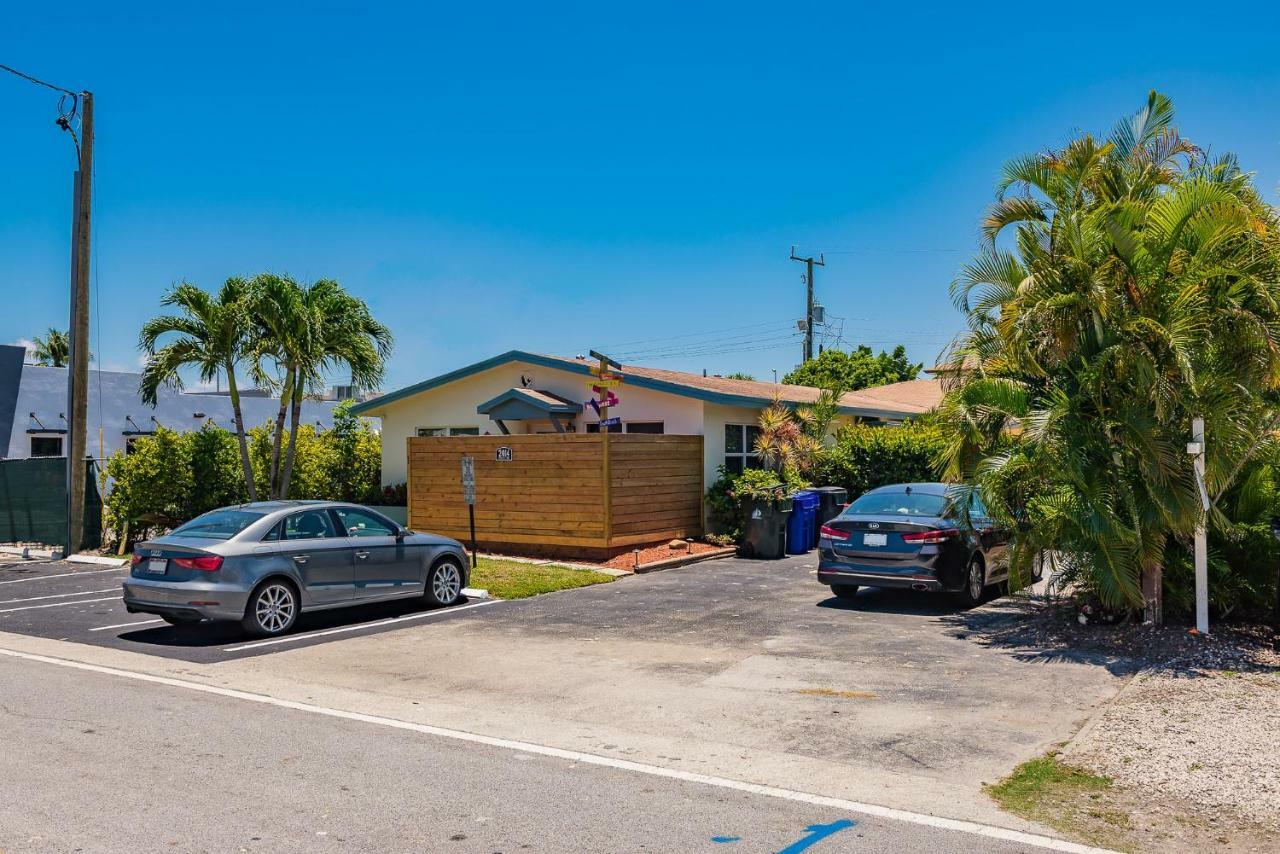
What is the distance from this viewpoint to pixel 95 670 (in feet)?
30.4

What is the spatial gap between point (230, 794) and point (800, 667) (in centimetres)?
527

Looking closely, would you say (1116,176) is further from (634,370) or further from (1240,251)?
(634,370)

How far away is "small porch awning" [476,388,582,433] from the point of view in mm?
20125

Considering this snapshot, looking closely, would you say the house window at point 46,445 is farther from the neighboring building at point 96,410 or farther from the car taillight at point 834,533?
the car taillight at point 834,533

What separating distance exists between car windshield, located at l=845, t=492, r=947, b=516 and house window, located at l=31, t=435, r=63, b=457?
24.9 m

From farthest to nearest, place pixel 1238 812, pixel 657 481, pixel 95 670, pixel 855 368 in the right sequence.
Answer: pixel 855 368, pixel 657 481, pixel 95 670, pixel 1238 812

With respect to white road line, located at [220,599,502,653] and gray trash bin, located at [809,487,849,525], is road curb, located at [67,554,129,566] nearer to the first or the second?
white road line, located at [220,599,502,653]

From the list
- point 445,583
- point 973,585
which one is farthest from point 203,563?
point 973,585

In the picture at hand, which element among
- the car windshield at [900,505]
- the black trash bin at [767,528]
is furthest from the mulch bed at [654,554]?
→ the car windshield at [900,505]

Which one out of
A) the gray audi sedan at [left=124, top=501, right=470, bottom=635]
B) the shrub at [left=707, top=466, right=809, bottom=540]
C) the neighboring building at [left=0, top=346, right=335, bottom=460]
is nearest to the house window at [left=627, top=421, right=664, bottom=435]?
the shrub at [left=707, top=466, right=809, bottom=540]

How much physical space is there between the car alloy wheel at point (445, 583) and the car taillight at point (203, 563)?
2899 mm

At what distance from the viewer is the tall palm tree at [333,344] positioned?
65.2 ft

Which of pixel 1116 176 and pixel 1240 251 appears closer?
pixel 1240 251

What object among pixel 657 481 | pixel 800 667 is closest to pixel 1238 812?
pixel 800 667
